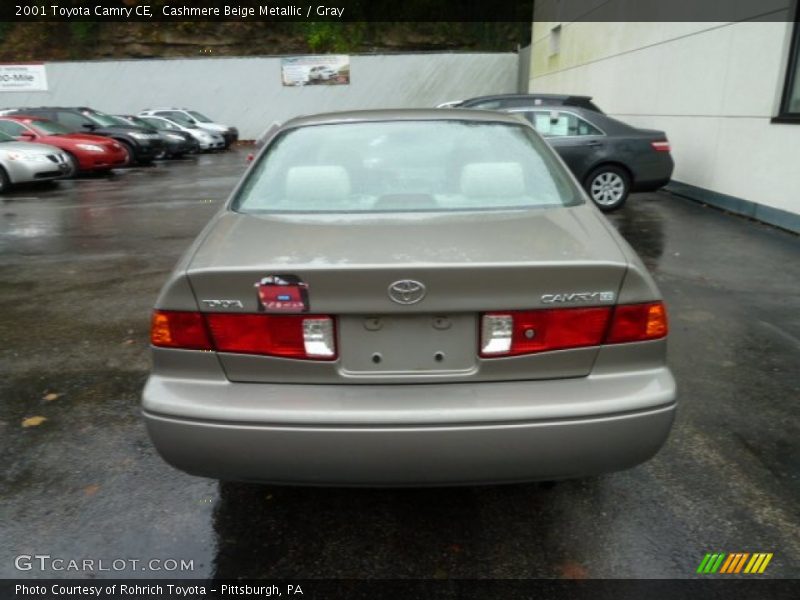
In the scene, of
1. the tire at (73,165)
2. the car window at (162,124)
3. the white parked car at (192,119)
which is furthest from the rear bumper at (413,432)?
the white parked car at (192,119)

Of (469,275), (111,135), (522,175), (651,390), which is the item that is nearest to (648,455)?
(651,390)

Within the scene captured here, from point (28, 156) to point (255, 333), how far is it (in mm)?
12762

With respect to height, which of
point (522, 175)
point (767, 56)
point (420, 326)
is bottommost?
point (420, 326)

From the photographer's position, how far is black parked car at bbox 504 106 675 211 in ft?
30.3

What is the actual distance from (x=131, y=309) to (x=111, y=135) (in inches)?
545

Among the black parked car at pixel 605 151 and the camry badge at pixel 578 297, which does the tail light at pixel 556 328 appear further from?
the black parked car at pixel 605 151

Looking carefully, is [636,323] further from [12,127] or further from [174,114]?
[174,114]

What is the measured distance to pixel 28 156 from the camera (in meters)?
12.6

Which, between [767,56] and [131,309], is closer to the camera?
[131,309]

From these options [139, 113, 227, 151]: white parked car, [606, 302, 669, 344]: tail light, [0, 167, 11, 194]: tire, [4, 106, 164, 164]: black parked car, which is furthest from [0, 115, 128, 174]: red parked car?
[606, 302, 669, 344]: tail light

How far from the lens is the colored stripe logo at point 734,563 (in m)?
2.36

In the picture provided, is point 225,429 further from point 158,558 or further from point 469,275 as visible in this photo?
point 469,275

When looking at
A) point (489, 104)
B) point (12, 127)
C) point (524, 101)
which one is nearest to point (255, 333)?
point (524, 101)

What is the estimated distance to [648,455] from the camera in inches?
87.8
